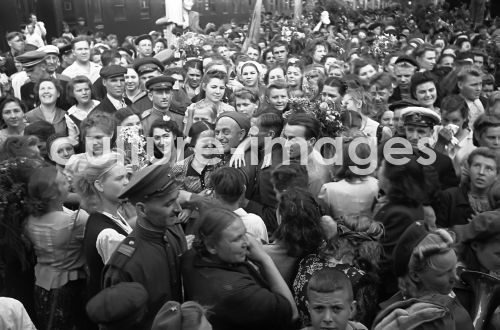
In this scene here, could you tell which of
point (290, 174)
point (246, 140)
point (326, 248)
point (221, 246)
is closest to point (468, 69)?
point (246, 140)

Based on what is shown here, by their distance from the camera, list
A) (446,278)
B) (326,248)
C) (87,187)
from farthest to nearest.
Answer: (87,187)
(326,248)
(446,278)

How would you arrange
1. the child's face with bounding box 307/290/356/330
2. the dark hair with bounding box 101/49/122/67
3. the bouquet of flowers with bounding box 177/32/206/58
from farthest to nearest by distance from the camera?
the bouquet of flowers with bounding box 177/32/206/58, the dark hair with bounding box 101/49/122/67, the child's face with bounding box 307/290/356/330

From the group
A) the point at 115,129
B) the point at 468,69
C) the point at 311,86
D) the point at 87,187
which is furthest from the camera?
the point at 311,86

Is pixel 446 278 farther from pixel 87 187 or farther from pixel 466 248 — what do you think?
pixel 87 187

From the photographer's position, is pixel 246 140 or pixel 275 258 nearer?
pixel 275 258

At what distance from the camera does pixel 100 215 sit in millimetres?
3895

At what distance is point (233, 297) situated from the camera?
3.02m

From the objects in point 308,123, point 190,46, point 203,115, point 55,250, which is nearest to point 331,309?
point 55,250

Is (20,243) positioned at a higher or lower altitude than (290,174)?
lower

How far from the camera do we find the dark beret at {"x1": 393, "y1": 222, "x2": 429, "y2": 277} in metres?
3.37

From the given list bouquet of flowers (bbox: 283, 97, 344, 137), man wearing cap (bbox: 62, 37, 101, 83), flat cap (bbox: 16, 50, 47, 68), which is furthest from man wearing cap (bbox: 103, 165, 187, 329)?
man wearing cap (bbox: 62, 37, 101, 83)

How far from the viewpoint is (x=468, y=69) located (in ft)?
25.3

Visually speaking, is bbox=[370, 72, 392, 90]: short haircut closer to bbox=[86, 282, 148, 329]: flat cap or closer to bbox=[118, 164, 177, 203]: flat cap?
bbox=[118, 164, 177, 203]: flat cap

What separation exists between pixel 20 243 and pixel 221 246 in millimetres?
1521
